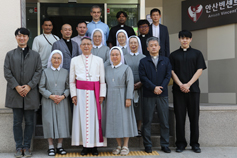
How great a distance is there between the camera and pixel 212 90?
8375mm

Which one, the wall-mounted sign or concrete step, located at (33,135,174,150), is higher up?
the wall-mounted sign

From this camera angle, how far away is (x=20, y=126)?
5266mm

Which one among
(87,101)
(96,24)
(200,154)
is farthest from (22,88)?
(200,154)

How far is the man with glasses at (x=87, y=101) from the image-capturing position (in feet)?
17.4

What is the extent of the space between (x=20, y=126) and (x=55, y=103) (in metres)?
0.68

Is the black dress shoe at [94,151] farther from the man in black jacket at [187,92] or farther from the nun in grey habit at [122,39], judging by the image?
the nun in grey habit at [122,39]

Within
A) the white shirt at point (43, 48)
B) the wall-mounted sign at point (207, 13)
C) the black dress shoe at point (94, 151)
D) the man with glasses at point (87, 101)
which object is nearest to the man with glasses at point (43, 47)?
the white shirt at point (43, 48)

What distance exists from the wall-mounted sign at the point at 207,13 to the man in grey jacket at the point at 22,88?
5.02 meters

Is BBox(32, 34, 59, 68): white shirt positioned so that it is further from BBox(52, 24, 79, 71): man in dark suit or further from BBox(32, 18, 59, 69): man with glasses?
BBox(52, 24, 79, 71): man in dark suit

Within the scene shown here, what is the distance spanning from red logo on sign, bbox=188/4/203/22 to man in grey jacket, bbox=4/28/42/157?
16.6 ft

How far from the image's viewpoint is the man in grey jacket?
16.9 feet

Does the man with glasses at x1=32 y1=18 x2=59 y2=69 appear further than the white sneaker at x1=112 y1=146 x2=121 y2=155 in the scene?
Yes

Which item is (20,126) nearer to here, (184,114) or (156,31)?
(184,114)

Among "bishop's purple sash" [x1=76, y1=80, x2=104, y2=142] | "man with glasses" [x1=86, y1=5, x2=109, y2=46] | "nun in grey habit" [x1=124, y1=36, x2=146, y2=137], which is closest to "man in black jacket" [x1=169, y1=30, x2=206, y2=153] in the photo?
"nun in grey habit" [x1=124, y1=36, x2=146, y2=137]
